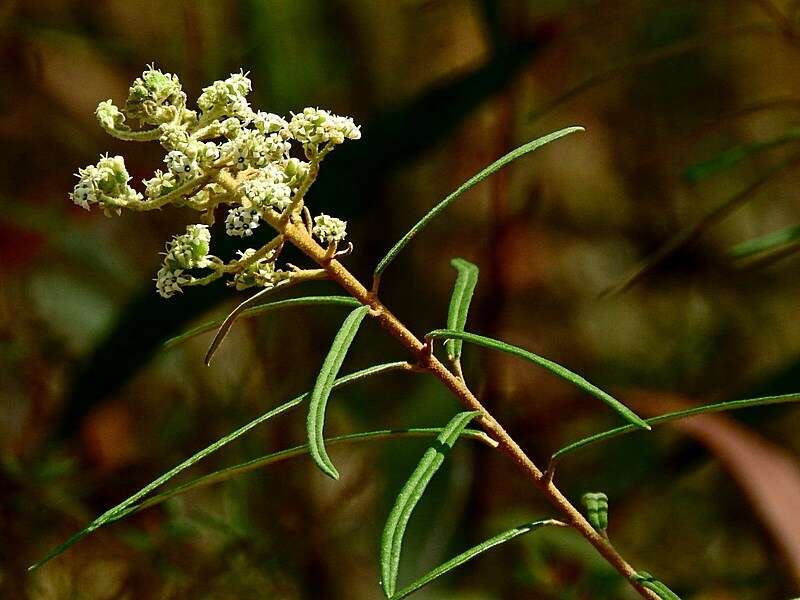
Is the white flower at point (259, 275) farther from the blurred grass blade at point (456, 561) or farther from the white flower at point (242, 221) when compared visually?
the blurred grass blade at point (456, 561)

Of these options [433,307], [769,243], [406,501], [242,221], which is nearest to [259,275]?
[242,221]

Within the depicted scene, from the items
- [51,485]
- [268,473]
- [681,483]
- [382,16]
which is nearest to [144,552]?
[51,485]

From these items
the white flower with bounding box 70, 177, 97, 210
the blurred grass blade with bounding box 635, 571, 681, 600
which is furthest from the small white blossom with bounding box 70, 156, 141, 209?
the blurred grass blade with bounding box 635, 571, 681, 600

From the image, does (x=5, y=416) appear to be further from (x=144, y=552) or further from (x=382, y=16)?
(x=382, y=16)

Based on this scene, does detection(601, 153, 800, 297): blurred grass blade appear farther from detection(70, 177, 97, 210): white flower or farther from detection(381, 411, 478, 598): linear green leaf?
detection(70, 177, 97, 210): white flower

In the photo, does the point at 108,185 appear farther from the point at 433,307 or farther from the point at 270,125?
the point at 433,307

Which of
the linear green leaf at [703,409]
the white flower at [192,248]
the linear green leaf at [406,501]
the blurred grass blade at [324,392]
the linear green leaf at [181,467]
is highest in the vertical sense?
the white flower at [192,248]

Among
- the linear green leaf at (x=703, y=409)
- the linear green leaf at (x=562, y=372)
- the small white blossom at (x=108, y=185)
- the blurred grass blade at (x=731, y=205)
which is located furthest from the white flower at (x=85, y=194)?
the blurred grass blade at (x=731, y=205)
